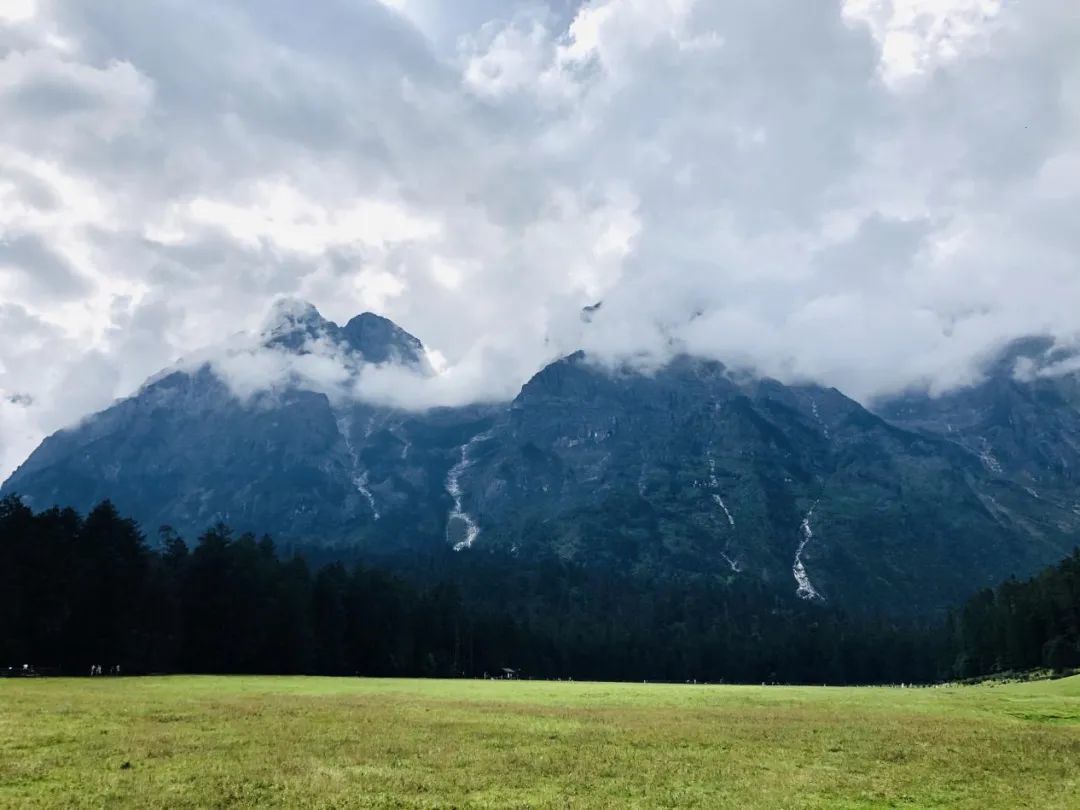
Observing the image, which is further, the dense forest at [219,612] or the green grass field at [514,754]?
the dense forest at [219,612]

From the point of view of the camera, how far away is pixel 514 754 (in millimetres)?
38000

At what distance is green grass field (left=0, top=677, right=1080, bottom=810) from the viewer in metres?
29.4

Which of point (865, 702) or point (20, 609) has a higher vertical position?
point (20, 609)

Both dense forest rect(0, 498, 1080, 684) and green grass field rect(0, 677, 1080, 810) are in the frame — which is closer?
green grass field rect(0, 677, 1080, 810)

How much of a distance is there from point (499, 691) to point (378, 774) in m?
51.8

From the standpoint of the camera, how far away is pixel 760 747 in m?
41.8

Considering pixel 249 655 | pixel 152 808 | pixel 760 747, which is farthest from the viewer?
pixel 249 655

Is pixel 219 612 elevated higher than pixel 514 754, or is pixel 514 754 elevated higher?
pixel 219 612

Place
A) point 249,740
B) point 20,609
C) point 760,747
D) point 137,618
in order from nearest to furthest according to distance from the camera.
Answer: point 249,740, point 760,747, point 20,609, point 137,618

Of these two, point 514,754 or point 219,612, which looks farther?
point 219,612

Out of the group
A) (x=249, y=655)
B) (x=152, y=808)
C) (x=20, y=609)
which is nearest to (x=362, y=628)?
(x=249, y=655)

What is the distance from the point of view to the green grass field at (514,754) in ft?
96.4

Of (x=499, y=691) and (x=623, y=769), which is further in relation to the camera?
(x=499, y=691)

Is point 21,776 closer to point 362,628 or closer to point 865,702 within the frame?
point 865,702
